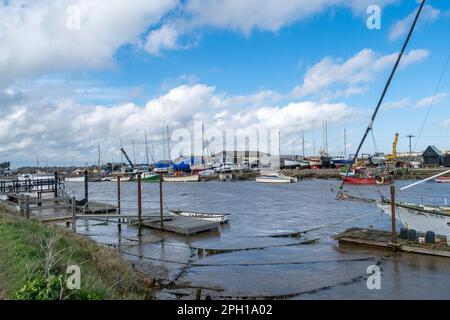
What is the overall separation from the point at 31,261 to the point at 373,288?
1135 centimetres

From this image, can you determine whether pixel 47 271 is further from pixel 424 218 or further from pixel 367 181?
pixel 367 181

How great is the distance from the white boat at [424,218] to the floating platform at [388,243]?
168 centimetres

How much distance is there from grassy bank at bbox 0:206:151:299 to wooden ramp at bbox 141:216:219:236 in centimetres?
1150

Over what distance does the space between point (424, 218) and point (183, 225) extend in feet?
47.8

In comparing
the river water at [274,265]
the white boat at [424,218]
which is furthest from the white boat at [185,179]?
the white boat at [424,218]

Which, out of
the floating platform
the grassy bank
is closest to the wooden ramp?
the floating platform

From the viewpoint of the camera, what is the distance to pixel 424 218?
22.2 metres

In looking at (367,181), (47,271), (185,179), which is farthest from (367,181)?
(47,271)

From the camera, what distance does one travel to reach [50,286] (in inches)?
260

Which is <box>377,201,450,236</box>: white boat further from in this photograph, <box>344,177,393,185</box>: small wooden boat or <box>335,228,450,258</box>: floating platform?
<box>344,177,393,185</box>: small wooden boat

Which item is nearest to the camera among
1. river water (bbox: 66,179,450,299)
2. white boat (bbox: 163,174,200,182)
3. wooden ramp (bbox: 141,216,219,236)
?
river water (bbox: 66,179,450,299)

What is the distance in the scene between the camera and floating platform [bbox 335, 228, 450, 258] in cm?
1811
